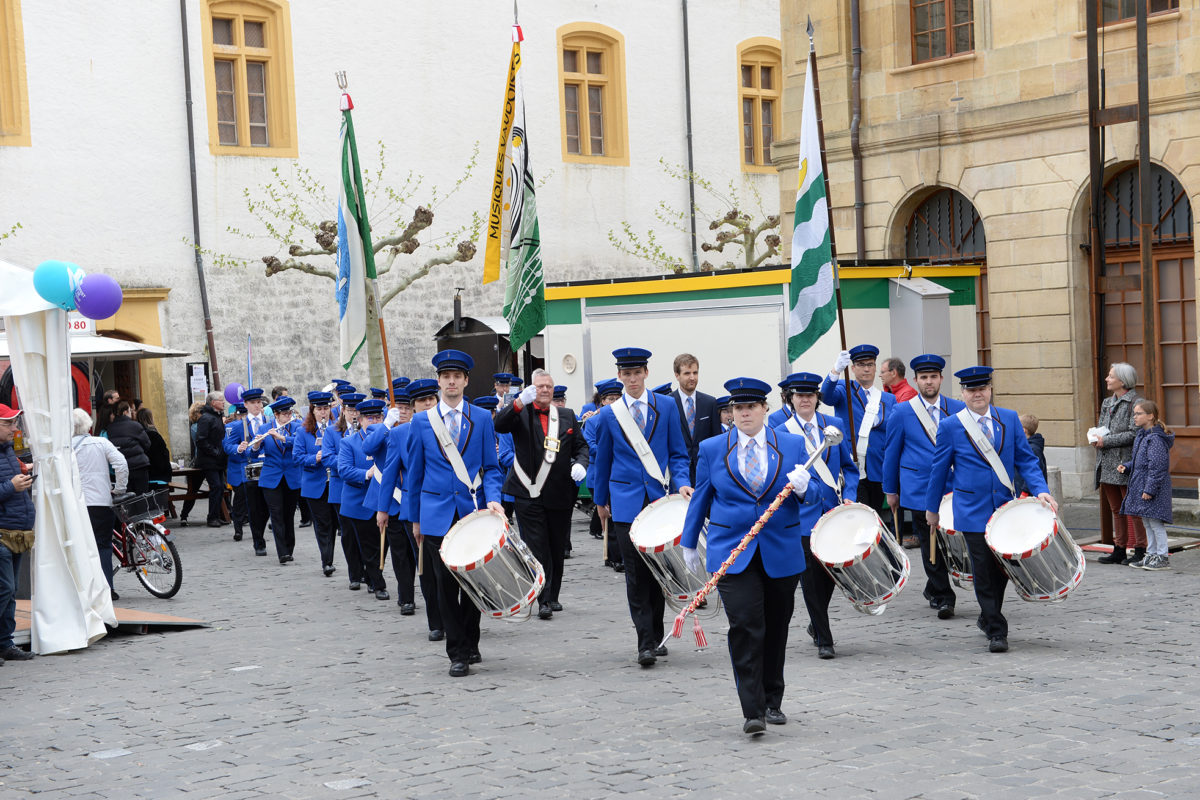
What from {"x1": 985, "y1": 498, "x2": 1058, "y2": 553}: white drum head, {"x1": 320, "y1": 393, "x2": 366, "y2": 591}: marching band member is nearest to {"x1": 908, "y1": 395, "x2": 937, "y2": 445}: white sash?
{"x1": 985, "y1": 498, "x2": 1058, "y2": 553}: white drum head

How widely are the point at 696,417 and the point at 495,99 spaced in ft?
57.4

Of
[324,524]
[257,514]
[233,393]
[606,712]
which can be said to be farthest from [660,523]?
[233,393]

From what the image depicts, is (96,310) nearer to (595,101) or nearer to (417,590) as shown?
(417,590)

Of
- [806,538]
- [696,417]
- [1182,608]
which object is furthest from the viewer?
[696,417]

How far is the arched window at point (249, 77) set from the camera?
2530 centimetres

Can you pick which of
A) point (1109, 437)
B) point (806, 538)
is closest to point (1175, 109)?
point (1109, 437)

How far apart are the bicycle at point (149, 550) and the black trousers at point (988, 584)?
6892 millimetres

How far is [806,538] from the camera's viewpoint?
29.2 ft

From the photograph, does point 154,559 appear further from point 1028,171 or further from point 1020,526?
point 1028,171

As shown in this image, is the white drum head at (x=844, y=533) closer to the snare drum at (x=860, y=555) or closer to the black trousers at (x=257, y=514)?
the snare drum at (x=860, y=555)

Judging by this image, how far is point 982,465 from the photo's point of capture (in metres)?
9.13

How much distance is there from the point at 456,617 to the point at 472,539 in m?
0.52

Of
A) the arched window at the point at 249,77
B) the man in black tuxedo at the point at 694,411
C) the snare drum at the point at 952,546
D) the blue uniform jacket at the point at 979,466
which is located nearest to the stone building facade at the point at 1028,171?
the man in black tuxedo at the point at 694,411

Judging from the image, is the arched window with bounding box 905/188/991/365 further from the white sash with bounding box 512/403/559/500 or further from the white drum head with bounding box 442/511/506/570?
the white drum head with bounding box 442/511/506/570
